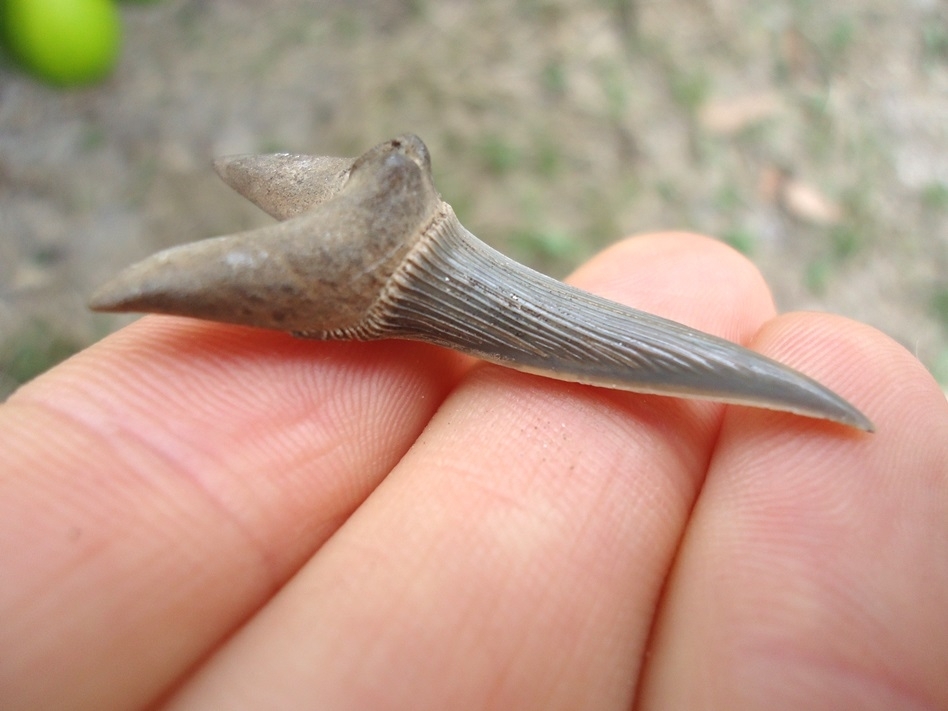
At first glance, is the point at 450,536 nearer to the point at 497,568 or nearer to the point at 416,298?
the point at 497,568

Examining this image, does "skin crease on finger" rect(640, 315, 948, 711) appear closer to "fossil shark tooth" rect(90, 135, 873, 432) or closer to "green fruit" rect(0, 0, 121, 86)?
"fossil shark tooth" rect(90, 135, 873, 432)

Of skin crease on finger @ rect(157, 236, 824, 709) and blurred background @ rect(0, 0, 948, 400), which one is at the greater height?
blurred background @ rect(0, 0, 948, 400)

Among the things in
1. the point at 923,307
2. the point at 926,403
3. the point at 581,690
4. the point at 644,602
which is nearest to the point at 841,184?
the point at 923,307

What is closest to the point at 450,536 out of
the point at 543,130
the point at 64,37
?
the point at 543,130

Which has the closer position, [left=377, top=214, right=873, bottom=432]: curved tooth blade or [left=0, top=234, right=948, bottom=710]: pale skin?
[left=0, top=234, right=948, bottom=710]: pale skin

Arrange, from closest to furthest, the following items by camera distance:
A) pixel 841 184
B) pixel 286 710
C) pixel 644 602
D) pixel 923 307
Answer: pixel 286 710 < pixel 644 602 < pixel 923 307 < pixel 841 184

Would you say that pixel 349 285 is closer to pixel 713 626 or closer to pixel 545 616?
pixel 545 616

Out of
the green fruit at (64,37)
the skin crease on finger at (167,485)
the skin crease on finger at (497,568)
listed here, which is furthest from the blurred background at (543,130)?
the skin crease on finger at (497,568)

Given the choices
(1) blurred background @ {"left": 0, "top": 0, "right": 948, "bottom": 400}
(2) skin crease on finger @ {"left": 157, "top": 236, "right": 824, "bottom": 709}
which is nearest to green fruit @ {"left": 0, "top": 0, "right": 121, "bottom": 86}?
(1) blurred background @ {"left": 0, "top": 0, "right": 948, "bottom": 400}
